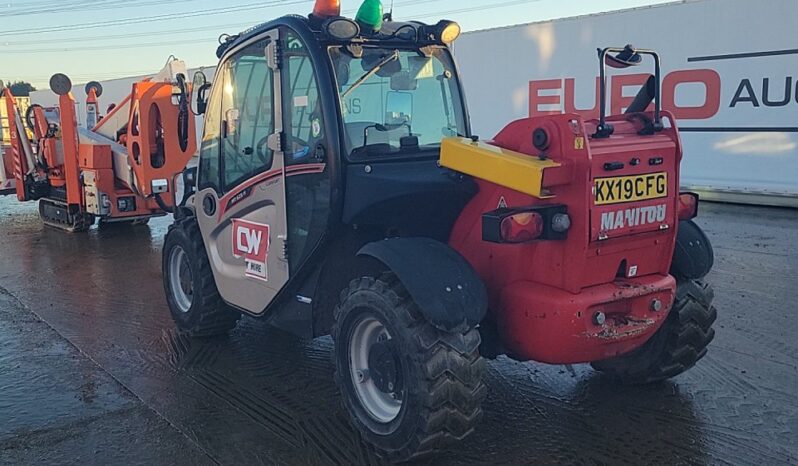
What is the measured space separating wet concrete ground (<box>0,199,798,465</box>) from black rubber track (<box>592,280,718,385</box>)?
0.55 feet

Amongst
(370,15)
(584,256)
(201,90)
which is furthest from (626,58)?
(201,90)

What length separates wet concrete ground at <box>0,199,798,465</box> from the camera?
12.0 feet

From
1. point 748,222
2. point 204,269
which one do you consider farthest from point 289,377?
point 748,222

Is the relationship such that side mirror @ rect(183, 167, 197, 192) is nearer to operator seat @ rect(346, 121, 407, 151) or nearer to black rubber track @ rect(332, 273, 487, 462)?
operator seat @ rect(346, 121, 407, 151)

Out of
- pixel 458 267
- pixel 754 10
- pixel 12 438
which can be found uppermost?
pixel 754 10

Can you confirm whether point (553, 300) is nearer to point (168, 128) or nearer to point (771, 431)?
point (771, 431)

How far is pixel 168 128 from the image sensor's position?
9.17 metres

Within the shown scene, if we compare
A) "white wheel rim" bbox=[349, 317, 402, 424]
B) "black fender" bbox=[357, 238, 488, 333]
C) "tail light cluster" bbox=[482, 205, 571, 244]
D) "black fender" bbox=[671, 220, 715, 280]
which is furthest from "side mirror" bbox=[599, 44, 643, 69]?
"white wheel rim" bbox=[349, 317, 402, 424]

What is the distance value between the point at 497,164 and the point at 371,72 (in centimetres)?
124

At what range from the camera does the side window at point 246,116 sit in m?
4.41

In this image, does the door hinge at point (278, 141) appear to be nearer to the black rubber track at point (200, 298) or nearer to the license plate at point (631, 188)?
the black rubber track at point (200, 298)

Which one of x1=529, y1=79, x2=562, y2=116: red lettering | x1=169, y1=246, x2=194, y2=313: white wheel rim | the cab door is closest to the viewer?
the cab door

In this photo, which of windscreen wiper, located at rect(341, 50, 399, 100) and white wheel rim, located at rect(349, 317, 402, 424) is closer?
white wheel rim, located at rect(349, 317, 402, 424)

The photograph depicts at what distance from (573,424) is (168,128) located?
22.9 feet
